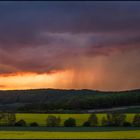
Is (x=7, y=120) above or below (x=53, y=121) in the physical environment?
above

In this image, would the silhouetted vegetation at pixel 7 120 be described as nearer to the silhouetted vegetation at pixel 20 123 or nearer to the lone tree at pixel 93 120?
the silhouetted vegetation at pixel 20 123

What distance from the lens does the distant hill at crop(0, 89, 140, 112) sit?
192 ft

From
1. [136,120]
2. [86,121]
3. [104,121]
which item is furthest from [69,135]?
[136,120]

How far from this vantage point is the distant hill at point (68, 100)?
58.4 m

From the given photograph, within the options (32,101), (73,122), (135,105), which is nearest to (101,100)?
(135,105)

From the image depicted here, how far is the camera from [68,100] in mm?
62406

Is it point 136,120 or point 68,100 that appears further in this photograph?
point 68,100

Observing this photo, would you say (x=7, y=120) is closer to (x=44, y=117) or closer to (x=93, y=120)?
(x=44, y=117)

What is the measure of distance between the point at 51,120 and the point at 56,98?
18.0 meters

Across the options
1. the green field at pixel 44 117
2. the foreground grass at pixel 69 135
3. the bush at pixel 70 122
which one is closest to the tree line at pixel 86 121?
the bush at pixel 70 122

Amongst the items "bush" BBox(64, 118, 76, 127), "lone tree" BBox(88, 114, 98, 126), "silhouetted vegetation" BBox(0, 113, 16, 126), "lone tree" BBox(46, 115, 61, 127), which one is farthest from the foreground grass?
"lone tree" BBox(88, 114, 98, 126)

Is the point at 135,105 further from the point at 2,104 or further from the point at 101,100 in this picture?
the point at 2,104

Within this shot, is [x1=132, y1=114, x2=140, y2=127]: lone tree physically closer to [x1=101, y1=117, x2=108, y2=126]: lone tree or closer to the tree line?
the tree line

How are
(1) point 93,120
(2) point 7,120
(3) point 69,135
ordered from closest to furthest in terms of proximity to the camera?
(3) point 69,135 → (2) point 7,120 → (1) point 93,120
